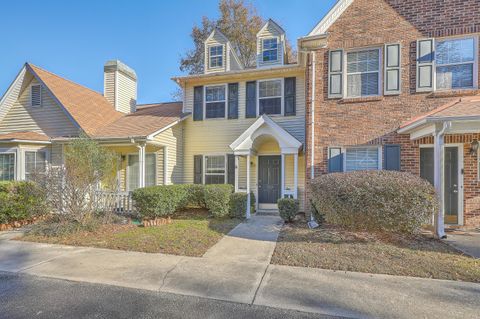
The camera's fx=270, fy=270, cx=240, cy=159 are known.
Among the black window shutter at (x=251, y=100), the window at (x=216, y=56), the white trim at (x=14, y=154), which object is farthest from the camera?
the window at (x=216, y=56)

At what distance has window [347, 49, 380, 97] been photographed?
8812mm

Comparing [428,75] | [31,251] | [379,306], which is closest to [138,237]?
[31,251]

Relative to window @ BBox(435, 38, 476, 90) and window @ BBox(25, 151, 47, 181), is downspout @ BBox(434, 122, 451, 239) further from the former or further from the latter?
window @ BBox(25, 151, 47, 181)

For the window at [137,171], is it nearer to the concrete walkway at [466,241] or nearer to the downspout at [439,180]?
the downspout at [439,180]

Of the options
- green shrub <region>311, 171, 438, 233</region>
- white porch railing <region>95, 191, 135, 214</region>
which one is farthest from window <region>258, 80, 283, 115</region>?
white porch railing <region>95, 191, 135, 214</region>

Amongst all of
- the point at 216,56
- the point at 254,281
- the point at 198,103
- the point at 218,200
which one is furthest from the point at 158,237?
the point at 216,56

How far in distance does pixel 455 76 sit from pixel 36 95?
16.3m

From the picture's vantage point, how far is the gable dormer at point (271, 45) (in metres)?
11.6

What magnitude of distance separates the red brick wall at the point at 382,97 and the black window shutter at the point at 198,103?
505 centimetres

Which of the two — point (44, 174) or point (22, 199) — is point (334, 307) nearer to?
point (44, 174)

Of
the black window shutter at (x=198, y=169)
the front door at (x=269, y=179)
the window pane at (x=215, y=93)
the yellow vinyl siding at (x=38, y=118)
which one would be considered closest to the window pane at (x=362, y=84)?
the front door at (x=269, y=179)

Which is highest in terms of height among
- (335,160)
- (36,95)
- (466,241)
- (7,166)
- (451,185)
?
(36,95)

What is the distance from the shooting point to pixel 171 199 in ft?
29.8

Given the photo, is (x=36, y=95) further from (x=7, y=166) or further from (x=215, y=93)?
(x=215, y=93)
